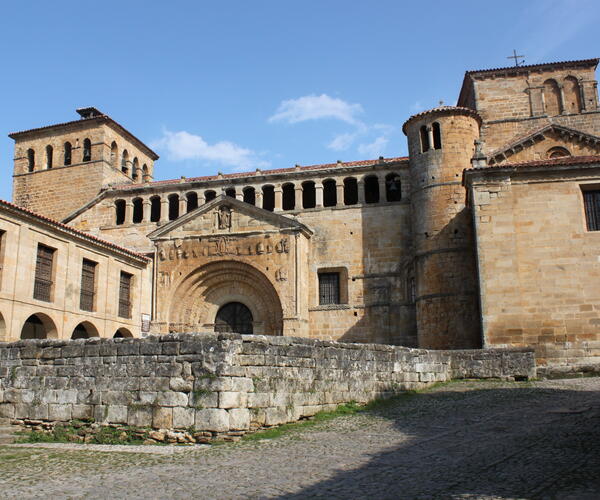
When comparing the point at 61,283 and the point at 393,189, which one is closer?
the point at 61,283

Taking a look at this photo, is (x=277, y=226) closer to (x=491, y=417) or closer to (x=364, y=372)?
(x=364, y=372)

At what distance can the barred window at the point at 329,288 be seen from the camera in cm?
2477

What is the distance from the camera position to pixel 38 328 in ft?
72.6

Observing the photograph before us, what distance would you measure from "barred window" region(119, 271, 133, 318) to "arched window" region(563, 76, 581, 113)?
66.4ft

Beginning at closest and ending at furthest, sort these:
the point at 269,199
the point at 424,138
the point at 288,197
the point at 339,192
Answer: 1. the point at 424,138
2. the point at 339,192
3. the point at 288,197
4. the point at 269,199

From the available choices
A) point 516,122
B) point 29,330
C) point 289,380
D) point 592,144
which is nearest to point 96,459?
point 289,380

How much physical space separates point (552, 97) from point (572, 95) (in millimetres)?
823

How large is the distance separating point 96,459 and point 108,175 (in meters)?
23.4

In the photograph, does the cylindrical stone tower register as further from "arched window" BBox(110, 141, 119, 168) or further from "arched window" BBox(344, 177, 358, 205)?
"arched window" BBox(110, 141, 119, 168)

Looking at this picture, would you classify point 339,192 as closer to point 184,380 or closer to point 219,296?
point 219,296

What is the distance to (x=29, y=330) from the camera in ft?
71.5

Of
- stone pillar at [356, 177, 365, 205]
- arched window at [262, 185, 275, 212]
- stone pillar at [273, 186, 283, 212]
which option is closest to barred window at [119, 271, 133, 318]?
arched window at [262, 185, 275, 212]

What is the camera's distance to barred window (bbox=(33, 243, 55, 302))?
20328 millimetres

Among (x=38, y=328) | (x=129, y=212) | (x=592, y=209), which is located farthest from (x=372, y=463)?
A: (x=129, y=212)
